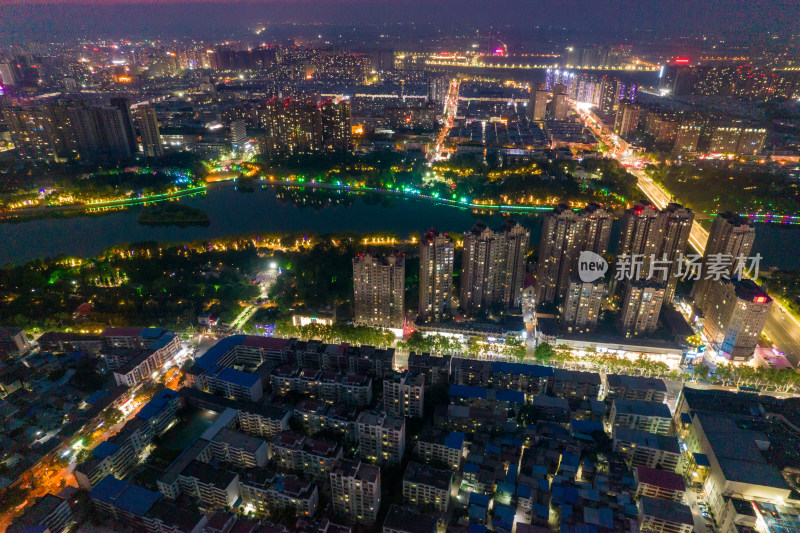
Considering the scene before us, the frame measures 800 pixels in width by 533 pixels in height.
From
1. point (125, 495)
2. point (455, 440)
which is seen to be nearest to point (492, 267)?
point (455, 440)

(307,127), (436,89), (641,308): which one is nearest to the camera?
(641,308)

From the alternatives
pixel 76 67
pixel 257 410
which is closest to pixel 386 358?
pixel 257 410

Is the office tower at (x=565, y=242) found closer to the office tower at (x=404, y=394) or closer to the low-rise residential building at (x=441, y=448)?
the office tower at (x=404, y=394)

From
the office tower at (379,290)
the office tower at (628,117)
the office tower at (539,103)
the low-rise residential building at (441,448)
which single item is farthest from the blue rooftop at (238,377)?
the office tower at (539,103)

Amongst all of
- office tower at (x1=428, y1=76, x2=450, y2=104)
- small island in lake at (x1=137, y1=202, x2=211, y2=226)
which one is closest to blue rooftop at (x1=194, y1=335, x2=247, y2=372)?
small island in lake at (x1=137, y1=202, x2=211, y2=226)

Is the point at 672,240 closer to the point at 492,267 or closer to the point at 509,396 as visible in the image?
the point at 492,267

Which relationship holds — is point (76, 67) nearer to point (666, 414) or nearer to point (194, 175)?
point (194, 175)

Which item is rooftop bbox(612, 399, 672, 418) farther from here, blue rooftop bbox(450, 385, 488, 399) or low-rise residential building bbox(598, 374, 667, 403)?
blue rooftop bbox(450, 385, 488, 399)
